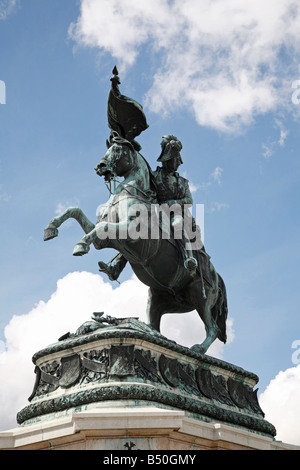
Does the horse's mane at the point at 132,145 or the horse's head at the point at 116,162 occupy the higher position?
the horse's mane at the point at 132,145

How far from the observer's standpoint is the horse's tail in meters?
14.8

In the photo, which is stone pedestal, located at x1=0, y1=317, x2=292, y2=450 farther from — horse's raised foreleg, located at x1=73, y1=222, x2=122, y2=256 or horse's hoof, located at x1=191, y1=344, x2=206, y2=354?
horse's raised foreleg, located at x1=73, y1=222, x2=122, y2=256

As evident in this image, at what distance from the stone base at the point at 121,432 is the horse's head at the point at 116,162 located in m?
4.75

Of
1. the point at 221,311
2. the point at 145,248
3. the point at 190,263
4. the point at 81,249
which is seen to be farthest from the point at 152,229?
the point at 221,311

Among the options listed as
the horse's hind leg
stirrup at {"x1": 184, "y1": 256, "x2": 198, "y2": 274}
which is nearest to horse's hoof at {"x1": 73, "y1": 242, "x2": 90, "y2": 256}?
stirrup at {"x1": 184, "y1": 256, "x2": 198, "y2": 274}

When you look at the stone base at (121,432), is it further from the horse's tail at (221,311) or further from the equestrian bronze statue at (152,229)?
the horse's tail at (221,311)

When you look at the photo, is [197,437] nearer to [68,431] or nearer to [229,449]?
[229,449]

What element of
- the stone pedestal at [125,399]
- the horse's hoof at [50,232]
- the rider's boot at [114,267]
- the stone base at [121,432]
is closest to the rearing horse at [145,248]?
the horse's hoof at [50,232]

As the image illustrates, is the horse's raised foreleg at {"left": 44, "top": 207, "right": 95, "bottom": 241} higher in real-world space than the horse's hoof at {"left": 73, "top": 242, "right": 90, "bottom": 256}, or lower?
higher


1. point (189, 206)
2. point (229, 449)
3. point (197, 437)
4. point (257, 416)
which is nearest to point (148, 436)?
point (197, 437)

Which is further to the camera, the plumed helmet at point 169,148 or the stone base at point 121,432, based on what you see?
the plumed helmet at point 169,148

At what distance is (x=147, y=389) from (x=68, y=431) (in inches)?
52.3

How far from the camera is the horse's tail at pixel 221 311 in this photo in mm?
14812

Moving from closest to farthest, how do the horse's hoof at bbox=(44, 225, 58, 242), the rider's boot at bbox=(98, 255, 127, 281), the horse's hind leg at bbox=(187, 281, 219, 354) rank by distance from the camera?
the horse's hoof at bbox=(44, 225, 58, 242)
the rider's boot at bbox=(98, 255, 127, 281)
the horse's hind leg at bbox=(187, 281, 219, 354)
